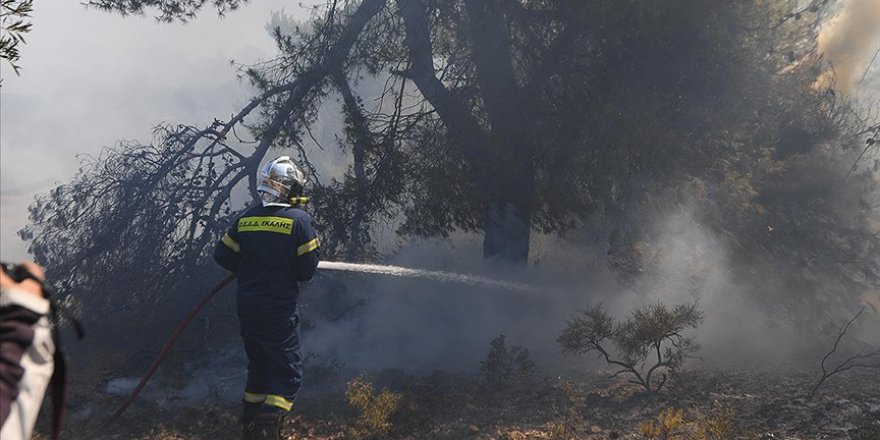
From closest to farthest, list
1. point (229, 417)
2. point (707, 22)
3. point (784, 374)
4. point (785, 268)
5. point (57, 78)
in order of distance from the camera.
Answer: point (229, 417) < point (784, 374) < point (707, 22) < point (785, 268) < point (57, 78)

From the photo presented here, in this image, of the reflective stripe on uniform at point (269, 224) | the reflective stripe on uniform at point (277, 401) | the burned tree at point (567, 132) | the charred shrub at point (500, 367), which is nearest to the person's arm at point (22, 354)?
the reflective stripe on uniform at point (269, 224)

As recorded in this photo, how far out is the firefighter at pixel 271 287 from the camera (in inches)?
163

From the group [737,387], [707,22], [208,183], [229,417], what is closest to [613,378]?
[737,387]

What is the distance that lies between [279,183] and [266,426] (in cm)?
155

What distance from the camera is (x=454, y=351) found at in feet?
26.5

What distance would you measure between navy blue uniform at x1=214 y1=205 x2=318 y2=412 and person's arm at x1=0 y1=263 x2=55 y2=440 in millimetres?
2470

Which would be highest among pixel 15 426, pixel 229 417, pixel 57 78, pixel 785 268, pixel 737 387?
pixel 57 78

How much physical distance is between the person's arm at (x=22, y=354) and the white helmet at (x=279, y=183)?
2.66 metres

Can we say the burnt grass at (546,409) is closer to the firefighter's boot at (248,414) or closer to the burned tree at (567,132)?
the firefighter's boot at (248,414)

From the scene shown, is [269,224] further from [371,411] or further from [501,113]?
[501,113]

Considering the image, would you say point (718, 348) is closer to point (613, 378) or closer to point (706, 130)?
point (613, 378)

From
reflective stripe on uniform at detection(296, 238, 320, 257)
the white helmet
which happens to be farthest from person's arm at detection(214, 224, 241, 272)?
reflective stripe on uniform at detection(296, 238, 320, 257)

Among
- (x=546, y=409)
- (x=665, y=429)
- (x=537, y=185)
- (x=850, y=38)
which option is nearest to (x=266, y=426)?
(x=546, y=409)

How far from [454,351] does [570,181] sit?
2517 mm
